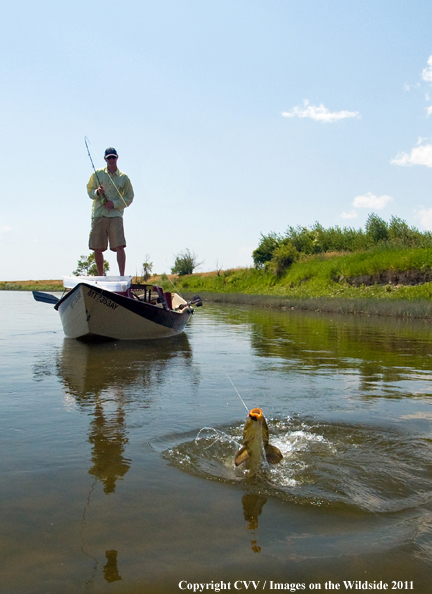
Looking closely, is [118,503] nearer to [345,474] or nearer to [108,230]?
[345,474]

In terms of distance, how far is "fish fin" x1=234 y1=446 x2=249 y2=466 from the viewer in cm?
369

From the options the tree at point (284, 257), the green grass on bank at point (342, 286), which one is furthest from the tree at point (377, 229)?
the tree at point (284, 257)

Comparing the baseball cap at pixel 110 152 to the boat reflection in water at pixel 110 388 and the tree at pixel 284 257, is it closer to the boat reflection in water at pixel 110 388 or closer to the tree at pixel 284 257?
the boat reflection in water at pixel 110 388

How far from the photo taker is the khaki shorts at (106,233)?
1027 cm

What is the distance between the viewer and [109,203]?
998cm

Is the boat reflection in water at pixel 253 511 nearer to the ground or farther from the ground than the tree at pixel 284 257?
nearer to the ground

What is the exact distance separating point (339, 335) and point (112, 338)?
6.09 metres

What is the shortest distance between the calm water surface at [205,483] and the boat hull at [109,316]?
2648 mm

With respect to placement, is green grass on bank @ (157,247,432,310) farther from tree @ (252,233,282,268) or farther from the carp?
the carp

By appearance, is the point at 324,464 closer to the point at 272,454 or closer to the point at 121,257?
the point at 272,454

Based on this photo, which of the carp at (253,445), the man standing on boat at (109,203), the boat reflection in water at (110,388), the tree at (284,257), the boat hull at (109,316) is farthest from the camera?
the tree at (284,257)

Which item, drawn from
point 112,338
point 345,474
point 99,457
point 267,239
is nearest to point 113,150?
point 112,338

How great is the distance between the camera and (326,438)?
4.47m

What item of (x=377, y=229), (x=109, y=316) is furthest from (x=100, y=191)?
(x=377, y=229)
